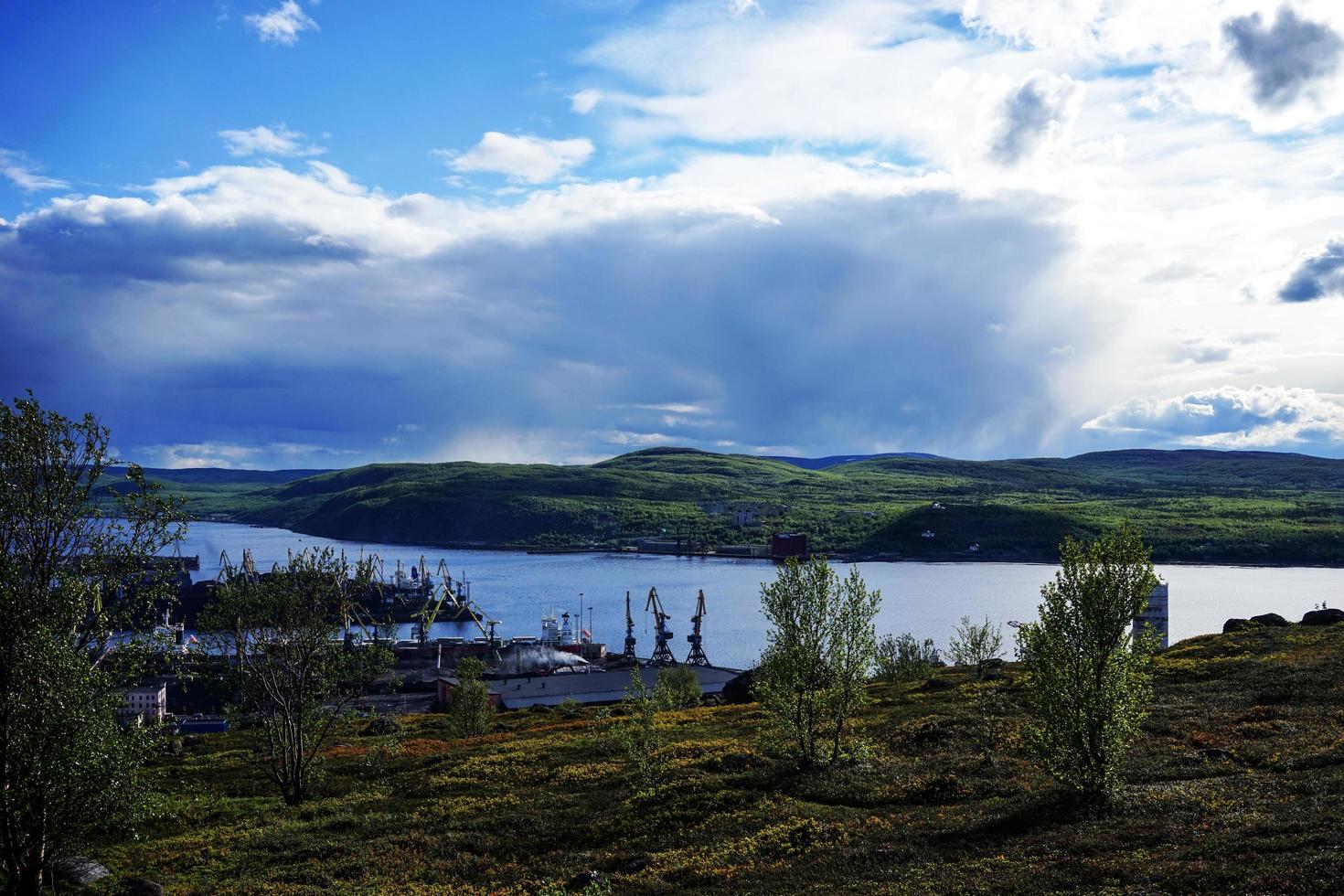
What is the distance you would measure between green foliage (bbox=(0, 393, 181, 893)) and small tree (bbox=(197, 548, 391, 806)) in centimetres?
1079

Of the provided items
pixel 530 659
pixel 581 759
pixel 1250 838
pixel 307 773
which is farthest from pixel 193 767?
pixel 530 659

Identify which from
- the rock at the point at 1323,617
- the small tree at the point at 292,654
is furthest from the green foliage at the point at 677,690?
the rock at the point at 1323,617

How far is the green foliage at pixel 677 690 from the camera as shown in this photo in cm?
7862

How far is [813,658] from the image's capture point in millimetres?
39750

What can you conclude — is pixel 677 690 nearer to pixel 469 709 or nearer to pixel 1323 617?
pixel 469 709

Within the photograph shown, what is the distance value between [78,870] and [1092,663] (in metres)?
33.4

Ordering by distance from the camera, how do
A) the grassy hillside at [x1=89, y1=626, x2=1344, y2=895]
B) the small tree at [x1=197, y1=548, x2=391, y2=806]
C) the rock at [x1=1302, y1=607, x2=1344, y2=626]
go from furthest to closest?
1. the rock at [x1=1302, y1=607, x2=1344, y2=626]
2. the small tree at [x1=197, y1=548, x2=391, y2=806]
3. the grassy hillside at [x1=89, y1=626, x2=1344, y2=895]

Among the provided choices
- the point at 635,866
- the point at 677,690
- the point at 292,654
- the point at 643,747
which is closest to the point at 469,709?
the point at 677,690

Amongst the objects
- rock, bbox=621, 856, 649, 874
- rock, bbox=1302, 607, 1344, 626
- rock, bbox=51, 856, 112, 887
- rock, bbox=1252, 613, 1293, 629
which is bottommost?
rock, bbox=51, 856, 112, 887

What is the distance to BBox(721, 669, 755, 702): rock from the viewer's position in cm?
7731

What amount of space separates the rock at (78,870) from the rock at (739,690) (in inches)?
2074

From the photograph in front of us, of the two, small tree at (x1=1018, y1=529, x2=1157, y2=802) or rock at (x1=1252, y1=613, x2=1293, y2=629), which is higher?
small tree at (x1=1018, y1=529, x2=1157, y2=802)

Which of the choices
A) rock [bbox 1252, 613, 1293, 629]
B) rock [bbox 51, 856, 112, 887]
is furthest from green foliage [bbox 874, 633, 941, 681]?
rock [bbox 51, 856, 112, 887]

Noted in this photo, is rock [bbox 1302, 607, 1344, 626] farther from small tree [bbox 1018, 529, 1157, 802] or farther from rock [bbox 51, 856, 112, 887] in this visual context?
rock [bbox 51, 856, 112, 887]
